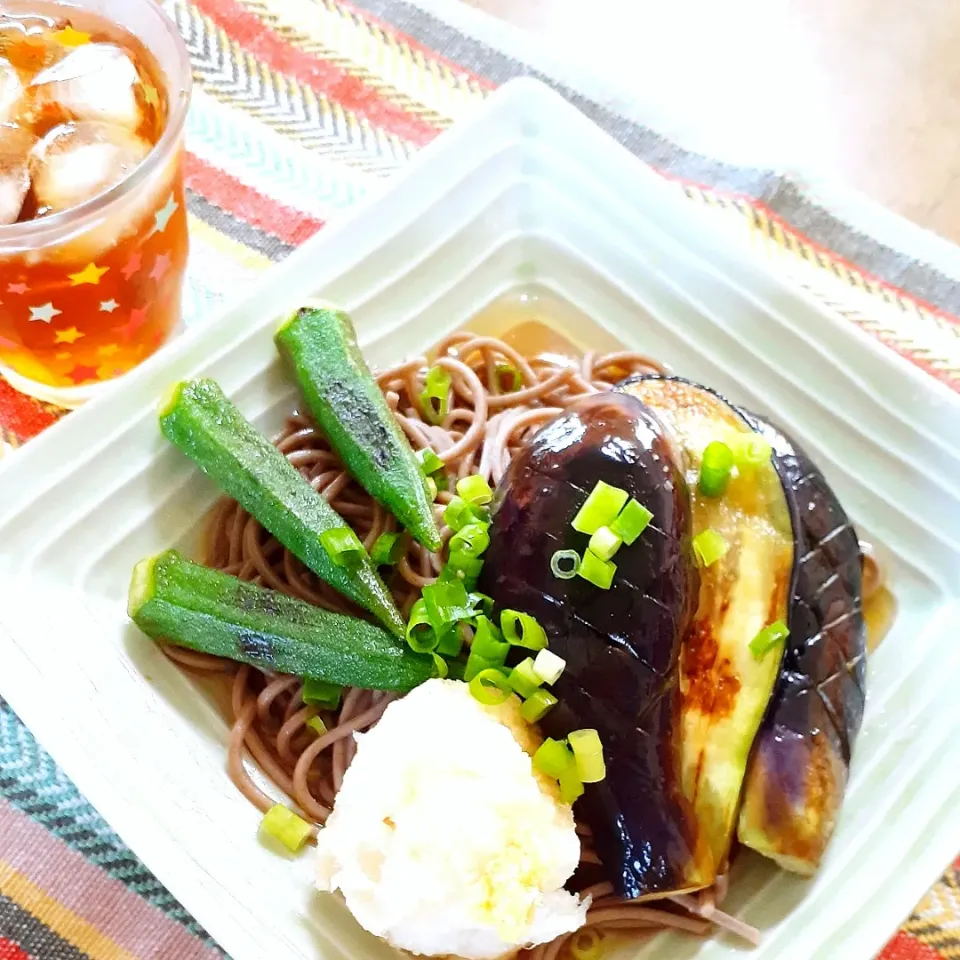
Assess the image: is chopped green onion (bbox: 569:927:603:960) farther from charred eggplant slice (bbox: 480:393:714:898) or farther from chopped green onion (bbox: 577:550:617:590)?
chopped green onion (bbox: 577:550:617:590)

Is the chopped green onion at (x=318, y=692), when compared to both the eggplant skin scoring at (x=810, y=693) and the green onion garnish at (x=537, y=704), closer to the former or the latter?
the green onion garnish at (x=537, y=704)

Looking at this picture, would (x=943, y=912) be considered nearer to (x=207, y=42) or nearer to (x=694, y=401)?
(x=694, y=401)

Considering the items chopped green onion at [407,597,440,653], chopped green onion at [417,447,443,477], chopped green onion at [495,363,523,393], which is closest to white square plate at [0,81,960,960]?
chopped green onion at [495,363,523,393]

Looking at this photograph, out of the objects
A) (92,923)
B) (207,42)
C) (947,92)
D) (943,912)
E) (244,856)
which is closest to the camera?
(244,856)

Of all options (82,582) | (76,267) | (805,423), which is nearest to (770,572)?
(805,423)

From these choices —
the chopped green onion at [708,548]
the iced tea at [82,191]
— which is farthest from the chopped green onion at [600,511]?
the iced tea at [82,191]

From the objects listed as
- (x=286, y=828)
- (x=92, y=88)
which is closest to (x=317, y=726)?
(x=286, y=828)
